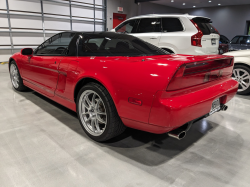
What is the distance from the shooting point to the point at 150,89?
1508mm

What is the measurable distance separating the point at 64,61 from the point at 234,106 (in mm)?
2926

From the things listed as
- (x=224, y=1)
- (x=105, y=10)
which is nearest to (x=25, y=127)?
(x=105, y=10)

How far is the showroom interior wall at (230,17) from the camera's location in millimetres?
14703

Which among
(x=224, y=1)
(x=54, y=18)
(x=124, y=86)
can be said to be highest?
(x=224, y=1)

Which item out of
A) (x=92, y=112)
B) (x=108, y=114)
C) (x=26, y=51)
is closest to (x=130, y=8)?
(x=26, y=51)

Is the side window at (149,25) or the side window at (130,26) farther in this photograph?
the side window at (130,26)

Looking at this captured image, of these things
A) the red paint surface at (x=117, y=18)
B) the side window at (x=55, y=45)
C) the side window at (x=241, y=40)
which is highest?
the red paint surface at (x=117, y=18)

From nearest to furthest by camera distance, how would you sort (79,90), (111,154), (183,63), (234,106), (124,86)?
1. (183,63)
2. (124,86)
3. (111,154)
4. (79,90)
5. (234,106)

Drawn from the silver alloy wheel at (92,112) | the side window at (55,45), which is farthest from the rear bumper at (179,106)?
the side window at (55,45)

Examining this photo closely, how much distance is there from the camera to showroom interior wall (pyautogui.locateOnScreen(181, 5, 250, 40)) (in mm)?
14703

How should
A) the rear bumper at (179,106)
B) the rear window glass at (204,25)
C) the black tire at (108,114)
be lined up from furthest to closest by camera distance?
the rear window glass at (204,25), the black tire at (108,114), the rear bumper at (179,106)

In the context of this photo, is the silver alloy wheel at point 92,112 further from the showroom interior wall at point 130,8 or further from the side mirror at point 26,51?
the showroom interior wall at point 130,8

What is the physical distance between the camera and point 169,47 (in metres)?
4.96

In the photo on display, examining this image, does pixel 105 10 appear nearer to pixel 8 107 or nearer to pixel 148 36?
pixel 148 36
